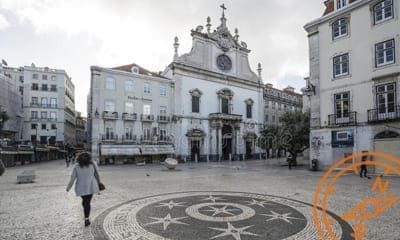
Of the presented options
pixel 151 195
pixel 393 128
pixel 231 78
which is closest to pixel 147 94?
pixel 231 78

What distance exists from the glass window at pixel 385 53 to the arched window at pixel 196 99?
24295 mm

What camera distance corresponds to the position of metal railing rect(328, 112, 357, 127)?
19.3 meters

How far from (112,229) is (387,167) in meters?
21.2

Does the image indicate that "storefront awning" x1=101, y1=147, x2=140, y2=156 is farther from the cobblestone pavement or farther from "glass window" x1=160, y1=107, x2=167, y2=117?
the cobblestone pavement

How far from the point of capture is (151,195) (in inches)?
400

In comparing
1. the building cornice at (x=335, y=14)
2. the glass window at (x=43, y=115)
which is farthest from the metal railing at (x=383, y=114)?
the glass window at (x=43, y=115)

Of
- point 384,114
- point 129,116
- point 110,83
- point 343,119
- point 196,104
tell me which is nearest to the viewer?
point 384,114

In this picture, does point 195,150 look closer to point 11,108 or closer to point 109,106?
point 109,106

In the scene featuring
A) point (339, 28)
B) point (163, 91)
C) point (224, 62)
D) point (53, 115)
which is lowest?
point (53, 115)

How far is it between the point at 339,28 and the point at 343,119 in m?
8.23

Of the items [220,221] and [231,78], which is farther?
[231,78]

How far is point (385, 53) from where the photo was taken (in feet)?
59.6

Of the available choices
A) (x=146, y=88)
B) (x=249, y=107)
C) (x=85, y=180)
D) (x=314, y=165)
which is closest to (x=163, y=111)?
(x=146, y=88)

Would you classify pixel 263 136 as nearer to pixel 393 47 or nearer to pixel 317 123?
pixel 317 123
